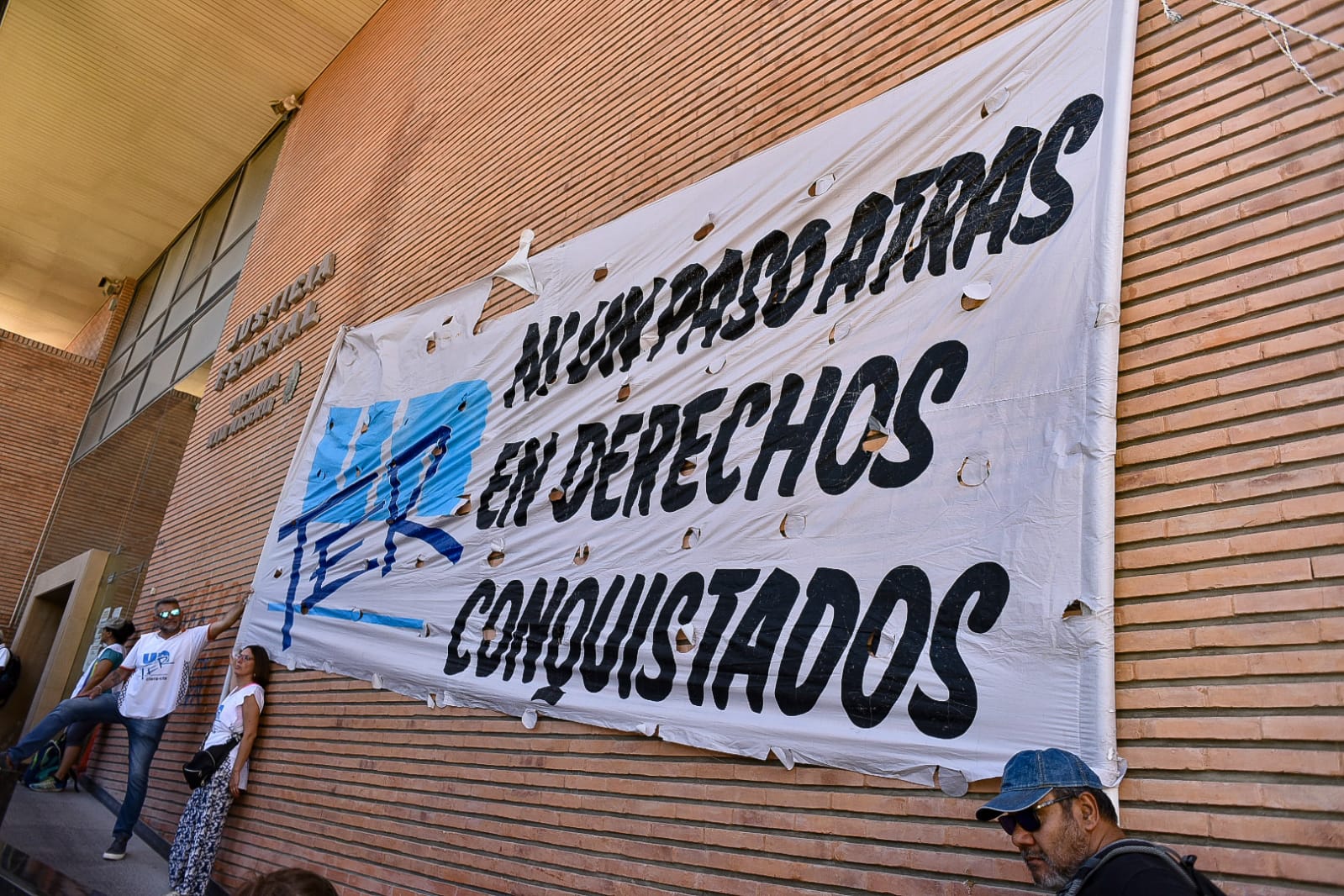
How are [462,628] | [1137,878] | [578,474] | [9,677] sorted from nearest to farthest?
[1137,878], [578,474], [462,628], [9,677]

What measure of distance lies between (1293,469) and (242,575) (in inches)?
280

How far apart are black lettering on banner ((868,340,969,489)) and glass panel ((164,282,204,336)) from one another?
11715mm

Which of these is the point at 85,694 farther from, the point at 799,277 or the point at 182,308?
the point at 182,308

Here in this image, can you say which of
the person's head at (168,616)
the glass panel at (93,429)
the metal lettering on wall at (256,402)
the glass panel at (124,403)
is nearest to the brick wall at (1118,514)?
the person's head at (168,616)

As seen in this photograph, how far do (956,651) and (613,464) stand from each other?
6.67 feet

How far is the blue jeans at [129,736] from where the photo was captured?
645cm

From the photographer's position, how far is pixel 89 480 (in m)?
15.8

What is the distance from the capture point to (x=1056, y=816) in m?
2.15

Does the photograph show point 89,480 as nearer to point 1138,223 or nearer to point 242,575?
point 242,575

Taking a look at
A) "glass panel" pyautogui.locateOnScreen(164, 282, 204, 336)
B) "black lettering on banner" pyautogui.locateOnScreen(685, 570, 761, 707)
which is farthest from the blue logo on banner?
"glass panel" pyautogui.locateOnScreen(164, 282, 204, 336)

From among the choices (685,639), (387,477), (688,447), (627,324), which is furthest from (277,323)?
(685,639)

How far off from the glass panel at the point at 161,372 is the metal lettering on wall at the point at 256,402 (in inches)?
162

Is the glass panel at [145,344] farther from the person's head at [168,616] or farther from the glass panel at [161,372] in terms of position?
the person's head at [168,616]

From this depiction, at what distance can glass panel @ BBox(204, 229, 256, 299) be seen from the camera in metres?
11.5
